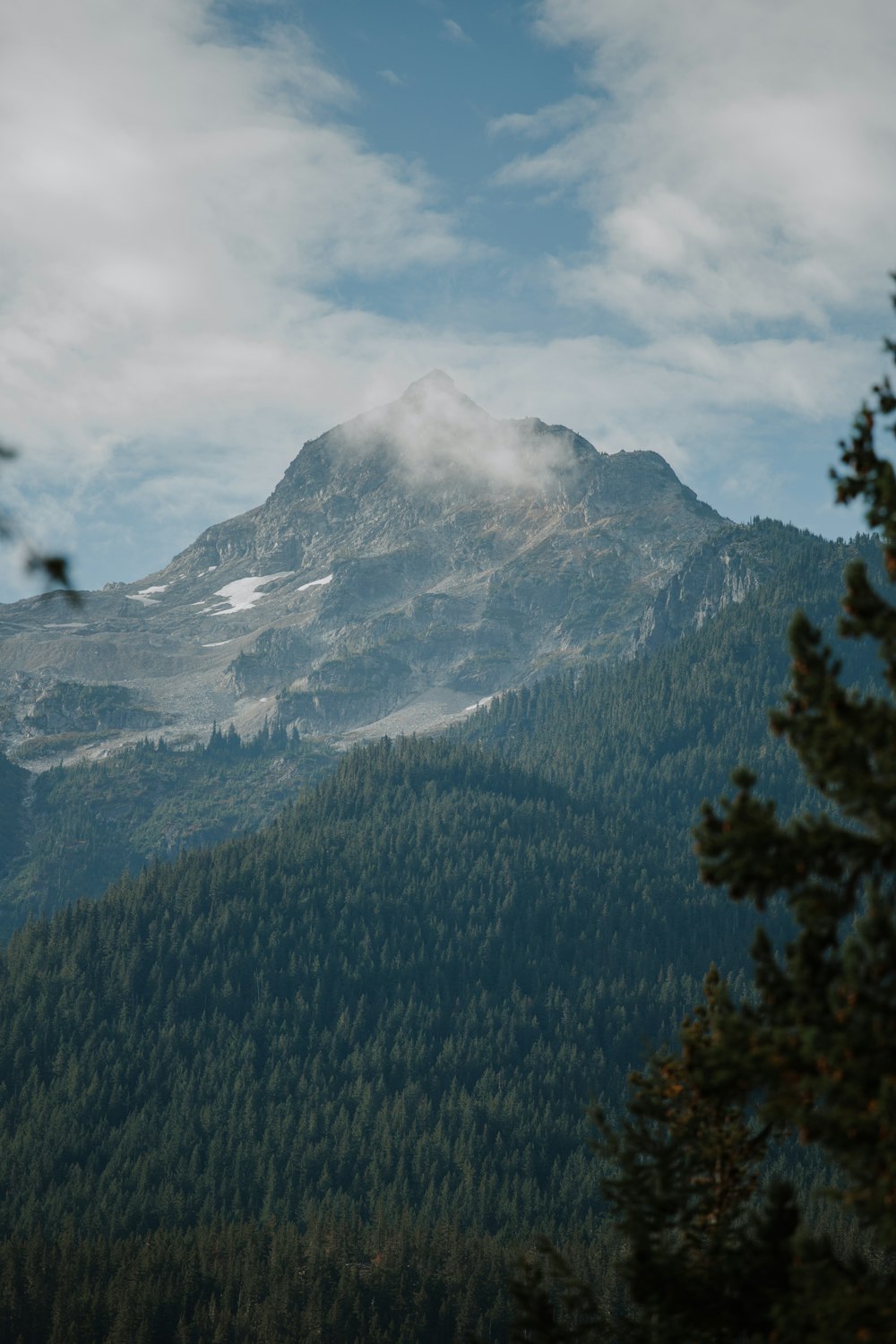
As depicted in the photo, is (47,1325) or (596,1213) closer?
(47,1325)

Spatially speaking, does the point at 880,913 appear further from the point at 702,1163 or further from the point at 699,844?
the point at 702,1163

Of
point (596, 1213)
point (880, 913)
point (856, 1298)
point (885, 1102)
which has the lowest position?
point (596, 1213)

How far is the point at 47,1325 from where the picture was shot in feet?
468

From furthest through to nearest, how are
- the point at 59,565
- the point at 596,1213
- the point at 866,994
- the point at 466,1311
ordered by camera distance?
the point at 596,1213
the point at 466,1311
the point at 866,994
the point at 59,565

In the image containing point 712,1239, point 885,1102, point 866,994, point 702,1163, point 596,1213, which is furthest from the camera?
point 596,1213

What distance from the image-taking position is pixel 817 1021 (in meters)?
18.7

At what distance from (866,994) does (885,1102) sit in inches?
69.5

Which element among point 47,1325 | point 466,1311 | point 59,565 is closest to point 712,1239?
point 59,565

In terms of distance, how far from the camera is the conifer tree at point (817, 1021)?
1748 centimetres

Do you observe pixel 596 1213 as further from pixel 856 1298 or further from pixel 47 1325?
pixel 856 1298

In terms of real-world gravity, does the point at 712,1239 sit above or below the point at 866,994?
below

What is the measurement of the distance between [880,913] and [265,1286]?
14721 centimetres

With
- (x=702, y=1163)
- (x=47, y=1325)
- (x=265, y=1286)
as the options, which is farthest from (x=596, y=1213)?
(x=702, y=1163)

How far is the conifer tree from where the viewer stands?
17484mm
